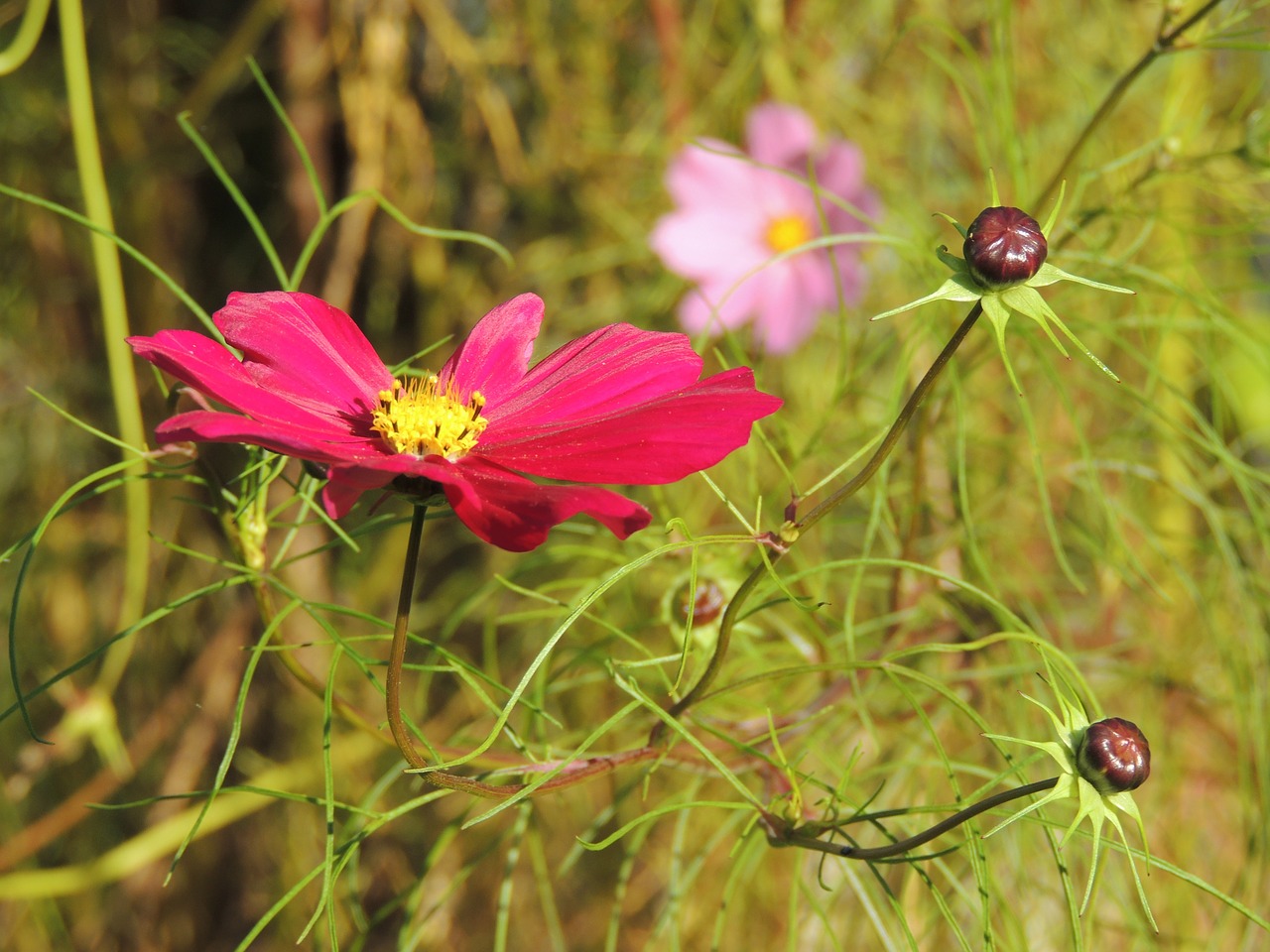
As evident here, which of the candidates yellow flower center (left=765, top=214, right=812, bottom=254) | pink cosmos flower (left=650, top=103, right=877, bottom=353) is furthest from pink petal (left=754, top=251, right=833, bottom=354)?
yellow flower center (left=765, top=214, right=812, bottom=254)

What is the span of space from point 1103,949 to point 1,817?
78cm

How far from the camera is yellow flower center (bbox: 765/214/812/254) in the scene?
0.97 m

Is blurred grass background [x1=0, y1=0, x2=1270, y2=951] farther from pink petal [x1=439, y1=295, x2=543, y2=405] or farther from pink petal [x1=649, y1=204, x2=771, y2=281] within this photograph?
pink petal [x1=439, y1=295, x2=543, y2=405]

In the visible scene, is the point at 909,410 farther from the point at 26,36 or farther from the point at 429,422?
the point at 26,36

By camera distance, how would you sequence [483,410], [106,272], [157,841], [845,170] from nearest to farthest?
[483,410] → [106,272] → [157,841] → [845,170]

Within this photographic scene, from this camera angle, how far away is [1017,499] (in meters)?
0.86

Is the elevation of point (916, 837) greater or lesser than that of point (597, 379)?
lesser

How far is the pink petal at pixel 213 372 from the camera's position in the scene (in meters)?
0.29

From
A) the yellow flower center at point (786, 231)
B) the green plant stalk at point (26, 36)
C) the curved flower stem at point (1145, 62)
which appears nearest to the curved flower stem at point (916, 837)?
the curved flower stem at point (1145, 62)

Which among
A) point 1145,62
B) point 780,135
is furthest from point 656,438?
point 780,135

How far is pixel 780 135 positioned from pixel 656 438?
1.92 feet

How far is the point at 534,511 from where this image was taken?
0.28m

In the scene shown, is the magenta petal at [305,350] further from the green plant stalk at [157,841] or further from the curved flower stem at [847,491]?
the green plant stalk at [157,841]

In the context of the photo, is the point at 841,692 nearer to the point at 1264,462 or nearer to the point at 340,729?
the point at 340,729
